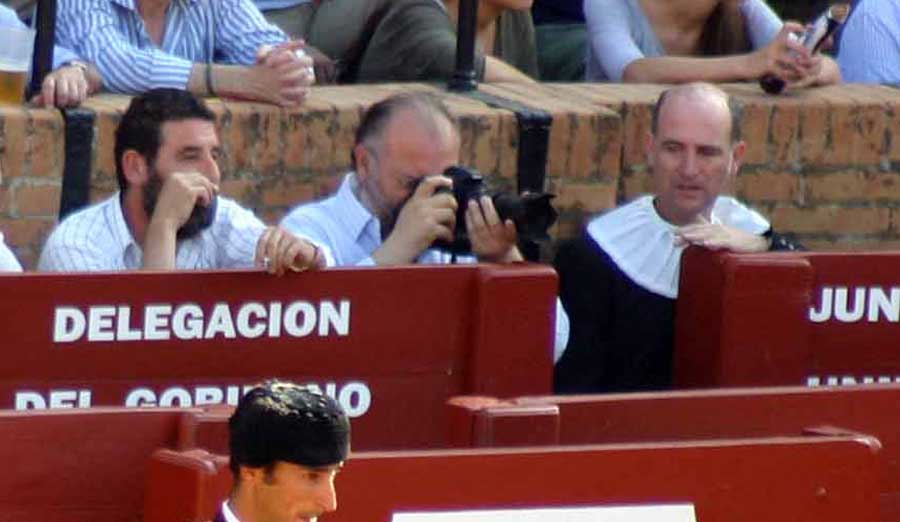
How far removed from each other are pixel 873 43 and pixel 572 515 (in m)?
3.04

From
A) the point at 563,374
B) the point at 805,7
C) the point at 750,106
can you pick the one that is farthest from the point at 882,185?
the point at 805,7

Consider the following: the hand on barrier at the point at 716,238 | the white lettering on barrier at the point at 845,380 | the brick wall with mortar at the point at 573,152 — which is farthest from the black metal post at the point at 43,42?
the white lettering on barrier at the point at 845,380

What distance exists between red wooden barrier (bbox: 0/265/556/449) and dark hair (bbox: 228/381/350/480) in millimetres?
1573

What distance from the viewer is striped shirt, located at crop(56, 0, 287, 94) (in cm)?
728

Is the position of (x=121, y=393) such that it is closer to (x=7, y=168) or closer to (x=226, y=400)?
(x=226, y=400)

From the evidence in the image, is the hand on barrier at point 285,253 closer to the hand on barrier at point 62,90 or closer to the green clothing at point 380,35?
the hand on barrier at point 62,90

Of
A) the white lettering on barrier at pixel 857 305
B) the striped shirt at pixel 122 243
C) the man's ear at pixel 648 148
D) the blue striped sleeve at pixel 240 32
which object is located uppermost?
the blue striped sleeve at pixel 240 32

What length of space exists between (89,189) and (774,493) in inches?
77.2

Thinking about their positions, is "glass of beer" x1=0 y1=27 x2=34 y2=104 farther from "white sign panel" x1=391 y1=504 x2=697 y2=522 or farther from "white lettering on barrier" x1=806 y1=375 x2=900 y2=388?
"white lettering on barrier" x1=806 y1=375 x2=900 y2=388

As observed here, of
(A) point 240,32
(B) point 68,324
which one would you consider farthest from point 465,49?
(B) point 68,324

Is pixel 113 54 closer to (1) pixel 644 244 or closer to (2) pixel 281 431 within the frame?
(1) pixel 644 244

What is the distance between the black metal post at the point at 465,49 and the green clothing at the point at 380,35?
140mm

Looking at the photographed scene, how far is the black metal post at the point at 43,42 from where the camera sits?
7129mm

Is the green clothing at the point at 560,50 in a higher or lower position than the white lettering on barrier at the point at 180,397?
higher
